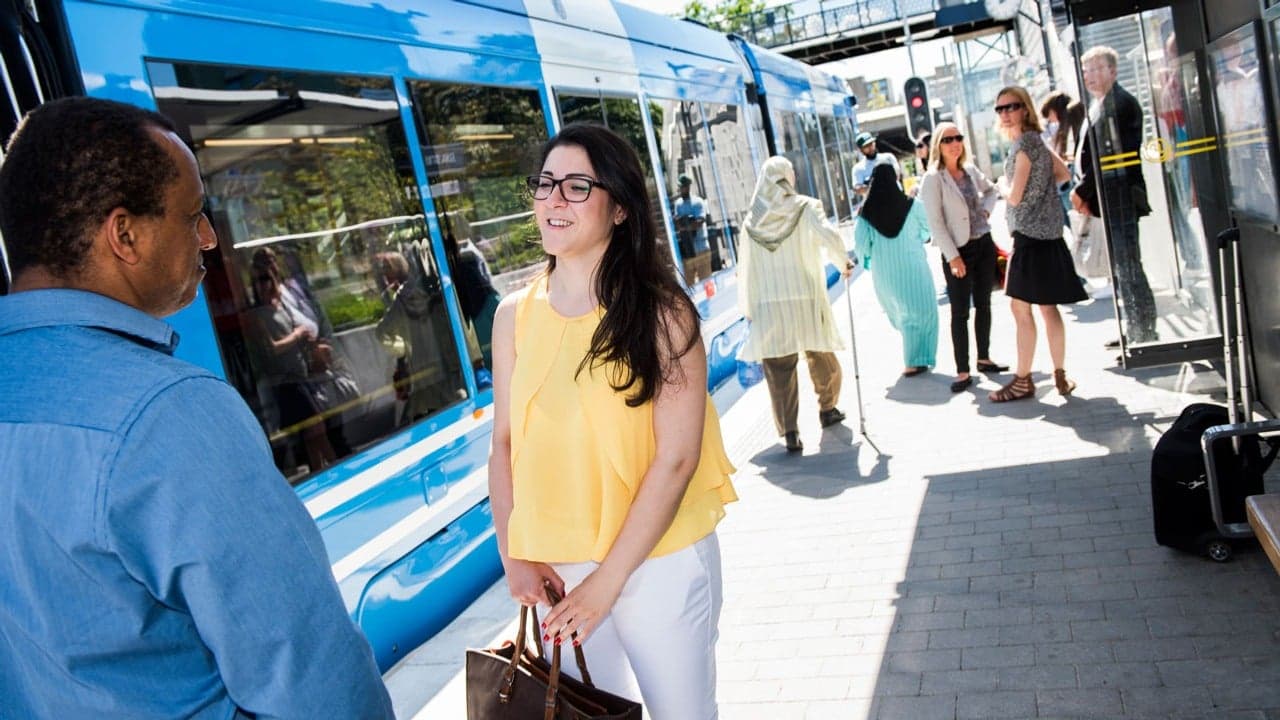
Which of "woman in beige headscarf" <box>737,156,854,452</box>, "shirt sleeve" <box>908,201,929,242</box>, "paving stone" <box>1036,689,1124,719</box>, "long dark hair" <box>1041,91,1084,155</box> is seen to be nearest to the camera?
"paving stone" <box>1036,689,1124,719</box>

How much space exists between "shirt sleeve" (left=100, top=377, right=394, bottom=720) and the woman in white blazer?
7.06 metres

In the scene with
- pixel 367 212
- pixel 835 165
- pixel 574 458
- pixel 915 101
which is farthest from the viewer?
pixel 915 101

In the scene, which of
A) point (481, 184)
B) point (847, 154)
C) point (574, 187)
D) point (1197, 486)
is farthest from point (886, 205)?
point (847, 154)

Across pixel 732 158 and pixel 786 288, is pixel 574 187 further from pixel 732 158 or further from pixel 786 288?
pixel 732 158

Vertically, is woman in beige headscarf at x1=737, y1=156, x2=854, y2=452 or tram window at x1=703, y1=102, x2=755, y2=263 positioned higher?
tram window at x1=703, y1=102, x2=755, y2=263

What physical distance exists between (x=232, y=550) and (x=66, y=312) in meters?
0.39

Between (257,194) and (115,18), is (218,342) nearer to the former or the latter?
(257,194)

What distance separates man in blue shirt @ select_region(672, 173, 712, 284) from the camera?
8.91 meters

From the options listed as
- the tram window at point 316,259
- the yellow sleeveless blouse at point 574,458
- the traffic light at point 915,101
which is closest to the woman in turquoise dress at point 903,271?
the tram window at point 316,259

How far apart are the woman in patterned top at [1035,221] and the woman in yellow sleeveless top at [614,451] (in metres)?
4.98

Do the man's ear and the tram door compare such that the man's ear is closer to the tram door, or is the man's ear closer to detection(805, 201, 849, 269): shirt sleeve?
detection(805, 201, 849, 269): shirt sleeve

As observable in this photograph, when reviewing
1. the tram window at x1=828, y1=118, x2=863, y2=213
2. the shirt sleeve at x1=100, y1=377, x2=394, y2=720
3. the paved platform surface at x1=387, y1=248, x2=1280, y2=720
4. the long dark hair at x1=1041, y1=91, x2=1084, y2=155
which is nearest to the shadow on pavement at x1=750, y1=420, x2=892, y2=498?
the paved platform surface at x1=387, y1=248, x2=1280, y2=720

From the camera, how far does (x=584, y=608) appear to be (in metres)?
2.33

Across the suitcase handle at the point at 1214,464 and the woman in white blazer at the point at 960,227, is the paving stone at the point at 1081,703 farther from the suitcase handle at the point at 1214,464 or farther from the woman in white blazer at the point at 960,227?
the woman in white blazer at the point at 960,227
